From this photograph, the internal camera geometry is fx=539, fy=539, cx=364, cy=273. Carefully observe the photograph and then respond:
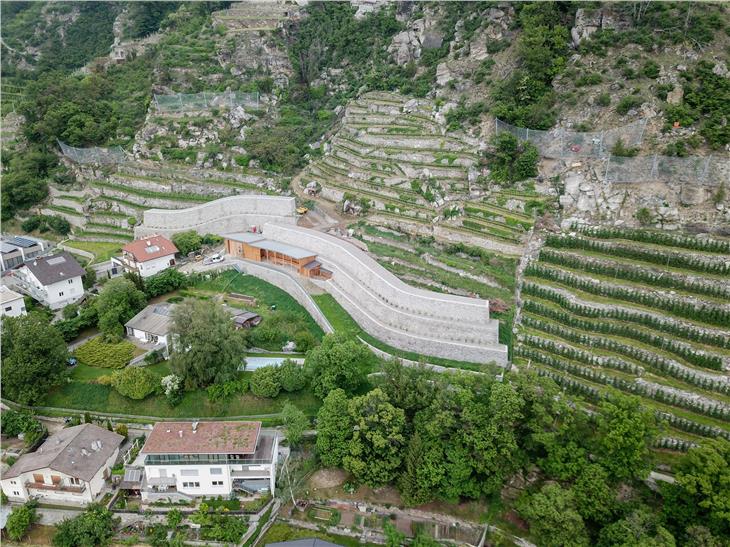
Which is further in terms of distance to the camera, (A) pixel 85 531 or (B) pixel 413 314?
(B) pixel 413 314

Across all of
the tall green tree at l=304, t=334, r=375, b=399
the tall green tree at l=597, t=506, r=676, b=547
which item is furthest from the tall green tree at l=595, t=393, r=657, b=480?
the tall green tree at l=304, t=334, r=375, b=399

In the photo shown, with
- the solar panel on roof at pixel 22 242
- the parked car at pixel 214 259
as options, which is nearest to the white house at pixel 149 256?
the parked car at pixel 214 259

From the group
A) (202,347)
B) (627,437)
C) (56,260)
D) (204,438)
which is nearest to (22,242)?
(56,260)

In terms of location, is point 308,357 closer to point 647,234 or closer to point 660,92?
point 647,234

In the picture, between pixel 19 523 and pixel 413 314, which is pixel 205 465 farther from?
pixel 413 314

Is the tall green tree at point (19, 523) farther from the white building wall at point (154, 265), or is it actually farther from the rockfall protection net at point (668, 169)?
the rockfall protection net at point (668, 169)

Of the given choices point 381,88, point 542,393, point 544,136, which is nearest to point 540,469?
point 542,393
